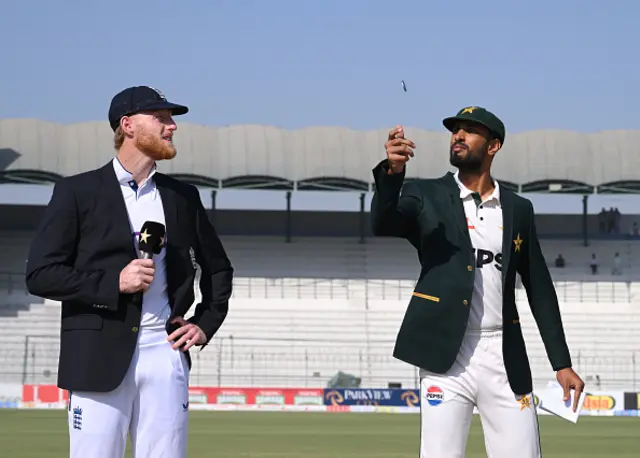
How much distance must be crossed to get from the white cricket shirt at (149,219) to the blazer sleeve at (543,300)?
7.51 ft

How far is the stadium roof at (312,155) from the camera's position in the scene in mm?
39094

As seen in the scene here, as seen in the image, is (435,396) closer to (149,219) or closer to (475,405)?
(475,405)

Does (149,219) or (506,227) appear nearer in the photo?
(149,219)

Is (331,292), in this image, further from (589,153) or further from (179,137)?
(589,153)

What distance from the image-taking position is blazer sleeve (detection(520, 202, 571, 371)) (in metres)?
6.52

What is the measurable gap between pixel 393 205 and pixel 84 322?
1.73 m

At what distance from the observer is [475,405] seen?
6.12 m

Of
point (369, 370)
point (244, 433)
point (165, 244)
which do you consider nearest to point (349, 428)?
point (244, 433)

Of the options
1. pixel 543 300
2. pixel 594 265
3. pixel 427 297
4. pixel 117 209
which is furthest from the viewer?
pixel 594 265

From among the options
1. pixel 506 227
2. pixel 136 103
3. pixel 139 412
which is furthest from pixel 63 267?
pixel 506 227

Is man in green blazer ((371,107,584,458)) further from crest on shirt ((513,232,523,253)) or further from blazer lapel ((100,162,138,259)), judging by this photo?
blazer lapel ((100,162,138,259))

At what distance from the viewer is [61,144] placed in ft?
129

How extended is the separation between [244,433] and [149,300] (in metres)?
14.6

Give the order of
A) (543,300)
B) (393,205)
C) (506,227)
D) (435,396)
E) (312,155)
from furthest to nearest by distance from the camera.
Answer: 1. (312,155)
2. (543,300)
3. (506,227)
4. (435,396)
5. (393,205)
